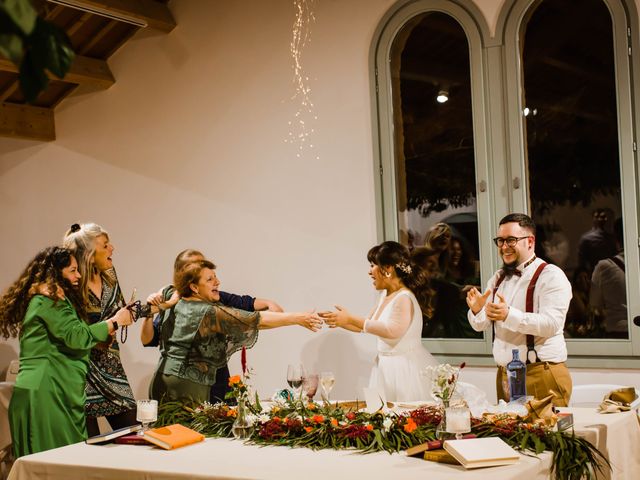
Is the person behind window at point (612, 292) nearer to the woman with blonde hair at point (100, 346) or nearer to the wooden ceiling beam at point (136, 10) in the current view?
the woman with blonde hair at point (100, 346)

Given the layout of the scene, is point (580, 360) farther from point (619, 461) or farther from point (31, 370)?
point (31, 370)

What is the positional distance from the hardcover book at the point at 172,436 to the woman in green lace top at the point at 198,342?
59cm

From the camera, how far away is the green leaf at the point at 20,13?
1145 mm

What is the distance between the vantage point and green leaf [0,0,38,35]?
1.14m

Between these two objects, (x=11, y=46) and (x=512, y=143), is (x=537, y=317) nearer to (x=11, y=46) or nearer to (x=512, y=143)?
(x=512, y=143)

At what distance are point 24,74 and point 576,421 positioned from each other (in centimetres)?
244

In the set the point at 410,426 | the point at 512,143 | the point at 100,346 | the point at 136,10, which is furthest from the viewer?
the point at 136,10

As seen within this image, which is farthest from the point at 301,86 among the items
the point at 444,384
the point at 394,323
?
the point at 444,384

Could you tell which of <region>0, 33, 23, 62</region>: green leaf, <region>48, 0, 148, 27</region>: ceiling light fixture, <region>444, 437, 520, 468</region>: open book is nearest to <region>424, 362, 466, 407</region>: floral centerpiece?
<region>444, 437, 520, 468</region>: open book

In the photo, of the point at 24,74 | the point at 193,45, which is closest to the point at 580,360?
the point at 193,45

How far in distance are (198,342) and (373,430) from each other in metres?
1.25

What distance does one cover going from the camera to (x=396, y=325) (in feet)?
14.5

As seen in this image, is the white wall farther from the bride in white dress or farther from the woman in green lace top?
the woman in green lace top

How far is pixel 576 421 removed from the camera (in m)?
3.00
